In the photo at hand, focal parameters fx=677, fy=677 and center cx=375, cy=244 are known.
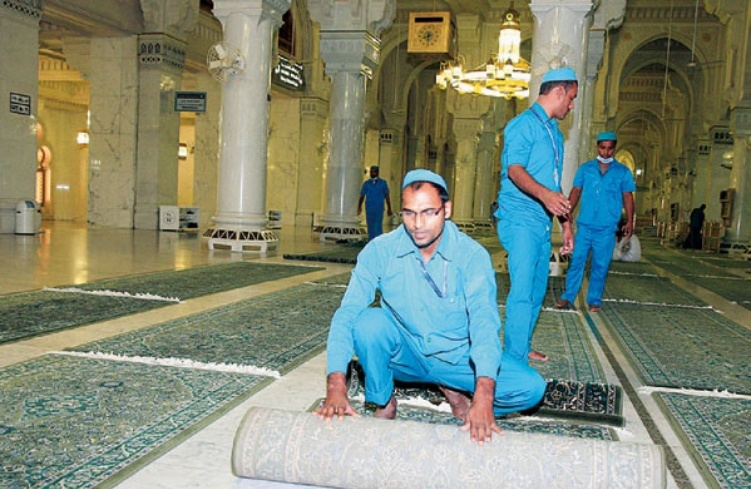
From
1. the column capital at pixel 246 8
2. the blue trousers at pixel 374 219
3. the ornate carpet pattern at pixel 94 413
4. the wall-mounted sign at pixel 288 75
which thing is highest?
the wall-mounted sign at pixel 288 75

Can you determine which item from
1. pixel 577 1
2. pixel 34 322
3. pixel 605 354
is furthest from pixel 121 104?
pixel 605 354

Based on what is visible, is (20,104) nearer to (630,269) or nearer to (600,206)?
(600,206)

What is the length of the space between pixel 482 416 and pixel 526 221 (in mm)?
1390

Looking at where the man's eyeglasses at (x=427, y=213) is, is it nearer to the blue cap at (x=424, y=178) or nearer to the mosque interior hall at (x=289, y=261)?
the blue cap at (x=424, y=178)

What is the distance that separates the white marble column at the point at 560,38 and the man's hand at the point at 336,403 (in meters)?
5.54

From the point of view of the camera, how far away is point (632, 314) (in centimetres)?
492

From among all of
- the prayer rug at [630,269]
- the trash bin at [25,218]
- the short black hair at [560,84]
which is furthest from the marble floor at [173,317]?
the prayer rug at [630,269]

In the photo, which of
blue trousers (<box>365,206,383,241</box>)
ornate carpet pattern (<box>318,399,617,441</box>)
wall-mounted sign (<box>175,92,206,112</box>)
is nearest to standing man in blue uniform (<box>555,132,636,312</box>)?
ornate carpet pattern (<box>318,399,617,441</box>)

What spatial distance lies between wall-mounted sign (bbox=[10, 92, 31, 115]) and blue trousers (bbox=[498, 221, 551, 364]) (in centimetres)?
805

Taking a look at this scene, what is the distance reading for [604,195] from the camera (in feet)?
15.8

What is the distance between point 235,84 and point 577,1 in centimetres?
385

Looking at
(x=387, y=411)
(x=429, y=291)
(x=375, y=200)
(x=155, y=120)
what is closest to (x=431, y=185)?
(x=429, y=291)

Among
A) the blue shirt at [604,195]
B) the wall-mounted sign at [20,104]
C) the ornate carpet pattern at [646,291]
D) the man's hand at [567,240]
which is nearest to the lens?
the man's hand at [567,240]

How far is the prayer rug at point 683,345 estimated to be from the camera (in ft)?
9.71
